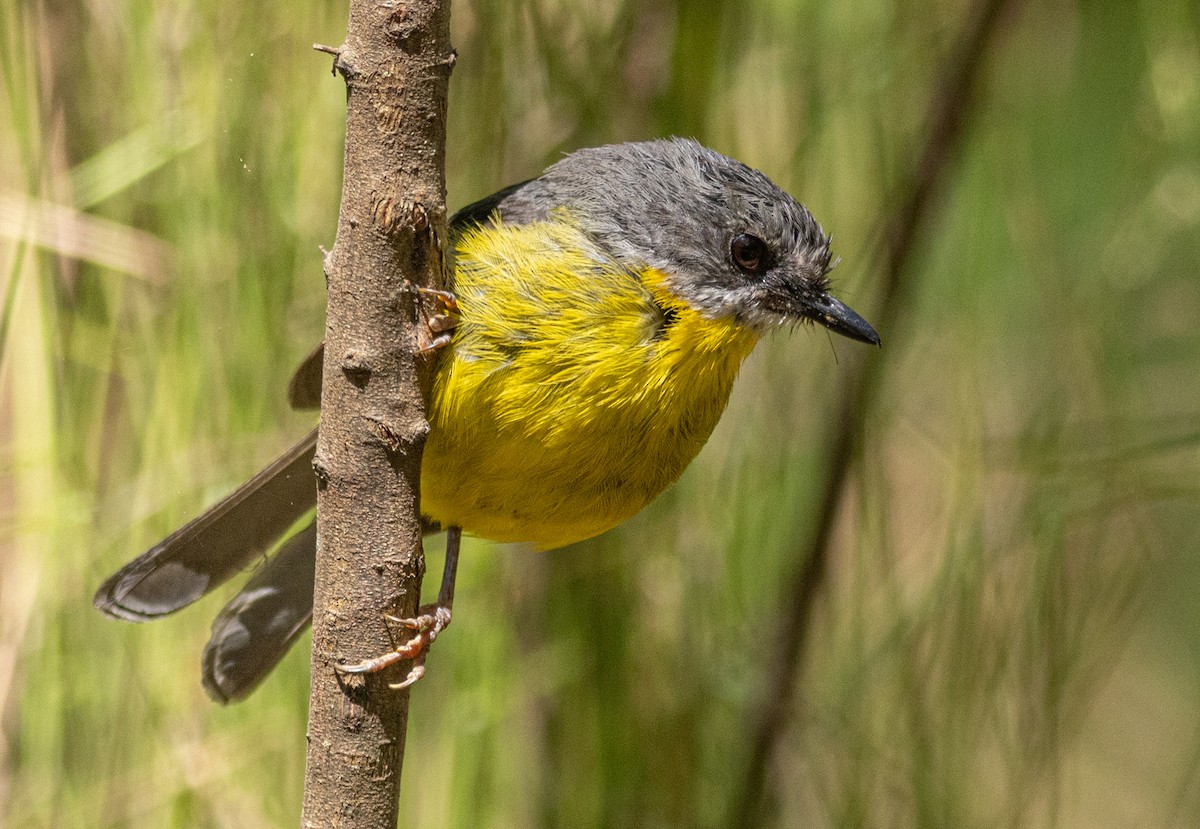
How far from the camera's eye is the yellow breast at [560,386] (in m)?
2.44

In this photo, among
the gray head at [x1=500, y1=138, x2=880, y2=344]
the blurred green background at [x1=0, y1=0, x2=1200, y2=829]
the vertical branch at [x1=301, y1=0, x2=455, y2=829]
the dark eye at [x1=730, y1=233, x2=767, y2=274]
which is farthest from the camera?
the blurred green background at [x1=0, y1=0, x2=1200, y2=829]

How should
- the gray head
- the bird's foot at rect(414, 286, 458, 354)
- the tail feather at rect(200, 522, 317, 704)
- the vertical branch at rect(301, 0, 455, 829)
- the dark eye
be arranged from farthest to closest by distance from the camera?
the tail feather at rect(200, 522, 317, 704)
the dark eye
the gray head
the bird's foot at rect(414, 286, 458, 354)
the vertical branch at rect(301, 0, 455, 829)

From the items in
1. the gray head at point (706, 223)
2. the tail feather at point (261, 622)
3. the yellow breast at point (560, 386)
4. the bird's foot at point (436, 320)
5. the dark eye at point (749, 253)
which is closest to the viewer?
the bird's foot at point (436, 320)

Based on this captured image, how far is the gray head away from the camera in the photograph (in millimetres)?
2707

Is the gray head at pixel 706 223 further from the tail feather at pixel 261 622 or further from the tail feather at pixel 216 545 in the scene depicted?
the tail feather at pixel 261 622

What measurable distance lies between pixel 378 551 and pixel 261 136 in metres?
1.42

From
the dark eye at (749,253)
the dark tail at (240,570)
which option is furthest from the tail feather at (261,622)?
the dark eye at (749,253)

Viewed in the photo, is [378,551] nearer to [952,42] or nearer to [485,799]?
[485,799]

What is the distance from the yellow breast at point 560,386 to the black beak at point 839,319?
0.22 m

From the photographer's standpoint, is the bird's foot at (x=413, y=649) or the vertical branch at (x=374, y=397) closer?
the vertical branch at (x=374, y=397)

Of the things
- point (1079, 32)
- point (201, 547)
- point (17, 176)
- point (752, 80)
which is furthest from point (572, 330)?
point (1079, 32)

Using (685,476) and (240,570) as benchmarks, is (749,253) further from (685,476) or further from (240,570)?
(240,570)

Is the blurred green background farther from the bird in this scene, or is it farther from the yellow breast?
the yellow breast

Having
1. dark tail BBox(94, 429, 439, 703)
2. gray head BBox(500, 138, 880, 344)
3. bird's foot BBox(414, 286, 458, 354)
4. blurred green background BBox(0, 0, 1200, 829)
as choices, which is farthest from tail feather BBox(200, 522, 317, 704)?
gray head BBox(500, 138, 880, 344)
